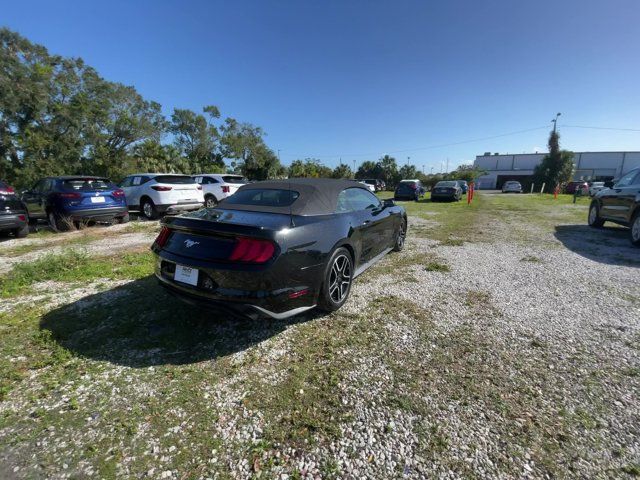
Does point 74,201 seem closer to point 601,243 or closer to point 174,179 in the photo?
point 174,179

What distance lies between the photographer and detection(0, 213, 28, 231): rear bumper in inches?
254

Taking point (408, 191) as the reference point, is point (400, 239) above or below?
below

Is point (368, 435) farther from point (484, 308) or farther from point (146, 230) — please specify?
point (146, 230)

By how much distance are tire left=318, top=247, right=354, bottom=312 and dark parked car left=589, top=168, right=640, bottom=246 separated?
22.8 ft

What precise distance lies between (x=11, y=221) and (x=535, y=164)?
2697 inches

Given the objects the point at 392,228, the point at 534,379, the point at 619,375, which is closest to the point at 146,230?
the point at 392,228

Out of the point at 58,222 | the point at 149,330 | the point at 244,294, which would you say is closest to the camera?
the point at 244,294

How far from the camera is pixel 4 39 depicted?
24.0 m

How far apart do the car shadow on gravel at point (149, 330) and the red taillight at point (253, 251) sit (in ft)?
1.62

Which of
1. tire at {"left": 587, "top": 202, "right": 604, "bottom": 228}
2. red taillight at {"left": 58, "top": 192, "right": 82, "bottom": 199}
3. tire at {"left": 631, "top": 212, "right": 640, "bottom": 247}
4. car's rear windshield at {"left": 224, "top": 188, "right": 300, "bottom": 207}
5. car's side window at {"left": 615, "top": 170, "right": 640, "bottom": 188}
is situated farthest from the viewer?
tire at {"left": 587, "top": 202, "right": 604, "bottom": 228}

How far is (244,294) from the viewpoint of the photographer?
254 centimetres

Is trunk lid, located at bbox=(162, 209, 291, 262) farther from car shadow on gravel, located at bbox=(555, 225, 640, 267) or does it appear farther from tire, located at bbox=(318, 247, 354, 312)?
car shadow on gravel, located at bbox=(555, 225, 640, 267)

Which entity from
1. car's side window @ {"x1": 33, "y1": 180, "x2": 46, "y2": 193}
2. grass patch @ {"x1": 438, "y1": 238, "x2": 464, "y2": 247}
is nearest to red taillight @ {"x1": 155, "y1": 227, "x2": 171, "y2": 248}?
grass patch @ {"x1": 438, "y1": 238, "x2": 464, "y2": 247}

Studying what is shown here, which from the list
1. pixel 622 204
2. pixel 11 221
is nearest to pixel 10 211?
pixel 11 221
